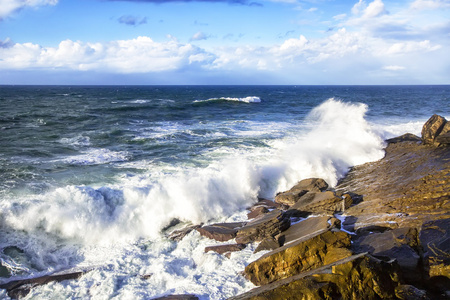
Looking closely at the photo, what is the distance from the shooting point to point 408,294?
5.15 meters

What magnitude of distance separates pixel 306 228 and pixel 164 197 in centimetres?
500

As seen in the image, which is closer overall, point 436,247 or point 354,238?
point 436,247

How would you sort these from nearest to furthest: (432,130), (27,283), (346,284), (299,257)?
(346,284), (299,257), (27,283), (432,130)

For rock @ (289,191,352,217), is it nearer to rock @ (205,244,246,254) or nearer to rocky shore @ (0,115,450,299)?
rocky shore @ (0,115,450,299)

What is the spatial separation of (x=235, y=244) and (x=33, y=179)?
8997 mm

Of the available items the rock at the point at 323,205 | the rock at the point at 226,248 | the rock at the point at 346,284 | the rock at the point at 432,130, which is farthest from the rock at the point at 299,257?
the rock at the point at 432,130

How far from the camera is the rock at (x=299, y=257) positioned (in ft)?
20.6

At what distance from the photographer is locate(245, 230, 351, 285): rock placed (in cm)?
629

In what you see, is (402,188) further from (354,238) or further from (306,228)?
(306,228)

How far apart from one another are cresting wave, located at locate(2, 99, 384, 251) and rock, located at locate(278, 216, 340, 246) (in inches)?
118

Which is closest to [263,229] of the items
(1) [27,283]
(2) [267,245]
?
(2) [267,245]

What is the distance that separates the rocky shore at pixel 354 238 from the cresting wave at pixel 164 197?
3.05ft

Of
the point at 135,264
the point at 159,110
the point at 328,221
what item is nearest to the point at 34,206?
the point at 135,264

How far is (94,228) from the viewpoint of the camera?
958 cm
